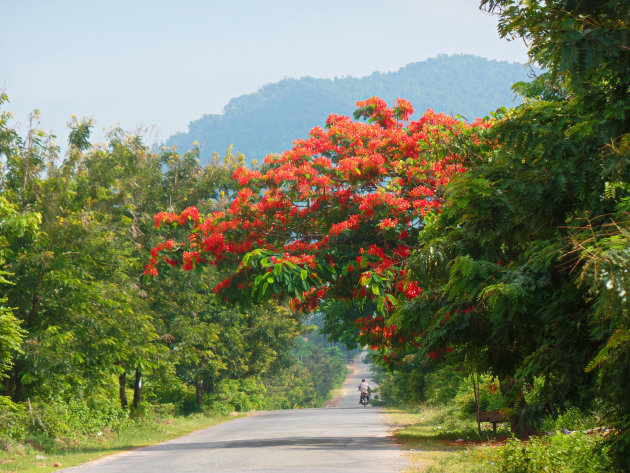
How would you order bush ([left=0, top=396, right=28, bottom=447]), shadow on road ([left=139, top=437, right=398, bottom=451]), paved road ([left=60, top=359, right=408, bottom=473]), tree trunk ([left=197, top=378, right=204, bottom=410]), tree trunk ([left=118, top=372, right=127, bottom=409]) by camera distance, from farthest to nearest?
tree trunk ([left=197, top=378, right=204, bottom=410]), tree trunk ([left=118, top=372, right=127, bottom=409]), shadow on road ([left=139, top=437, right=398, bottom=451]), bush ([left=0, top=396, right=28, bottom=447]), paved road ([left=60, top=359, right=408, bottom=473])

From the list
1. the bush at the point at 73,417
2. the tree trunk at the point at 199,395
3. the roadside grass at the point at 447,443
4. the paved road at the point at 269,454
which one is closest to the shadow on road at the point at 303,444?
the paved road at the point at 269,454

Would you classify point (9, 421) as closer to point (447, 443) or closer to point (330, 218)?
point (330, 218)

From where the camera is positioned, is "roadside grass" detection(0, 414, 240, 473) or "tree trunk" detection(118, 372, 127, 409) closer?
"roadside grass" detection(0, 414, 240, 473)

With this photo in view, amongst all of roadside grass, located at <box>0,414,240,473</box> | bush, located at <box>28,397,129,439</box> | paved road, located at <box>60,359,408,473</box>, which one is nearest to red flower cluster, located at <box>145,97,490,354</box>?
paved road, located at <box>60,359,408,473</box>

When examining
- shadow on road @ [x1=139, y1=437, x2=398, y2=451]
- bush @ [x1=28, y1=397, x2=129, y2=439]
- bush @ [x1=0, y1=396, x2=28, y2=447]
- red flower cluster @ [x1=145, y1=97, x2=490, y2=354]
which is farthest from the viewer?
bush @ [x1=28, y1=397, x2=129, y2=439]

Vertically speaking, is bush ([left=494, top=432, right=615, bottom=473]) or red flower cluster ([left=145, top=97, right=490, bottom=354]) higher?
red flower cluster ([left=145, top=97, right=490, bottom=354])

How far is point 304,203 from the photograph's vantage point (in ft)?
66.3

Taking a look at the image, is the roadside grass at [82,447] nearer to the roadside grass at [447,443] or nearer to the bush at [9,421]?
the bush at [9,421]

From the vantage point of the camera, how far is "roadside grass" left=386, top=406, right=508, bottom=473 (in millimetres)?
12898

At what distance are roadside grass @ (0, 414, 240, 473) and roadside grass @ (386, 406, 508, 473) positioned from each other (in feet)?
23.9

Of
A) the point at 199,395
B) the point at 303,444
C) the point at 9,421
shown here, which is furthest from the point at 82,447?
the point at 199,395

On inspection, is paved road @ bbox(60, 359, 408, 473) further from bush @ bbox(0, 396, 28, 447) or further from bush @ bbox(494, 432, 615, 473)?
bush @ bbox(494, 432, 615, 473)

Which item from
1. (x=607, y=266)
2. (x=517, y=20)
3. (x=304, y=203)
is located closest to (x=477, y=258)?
(x=517, y=20)

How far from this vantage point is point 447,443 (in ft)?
61.9
